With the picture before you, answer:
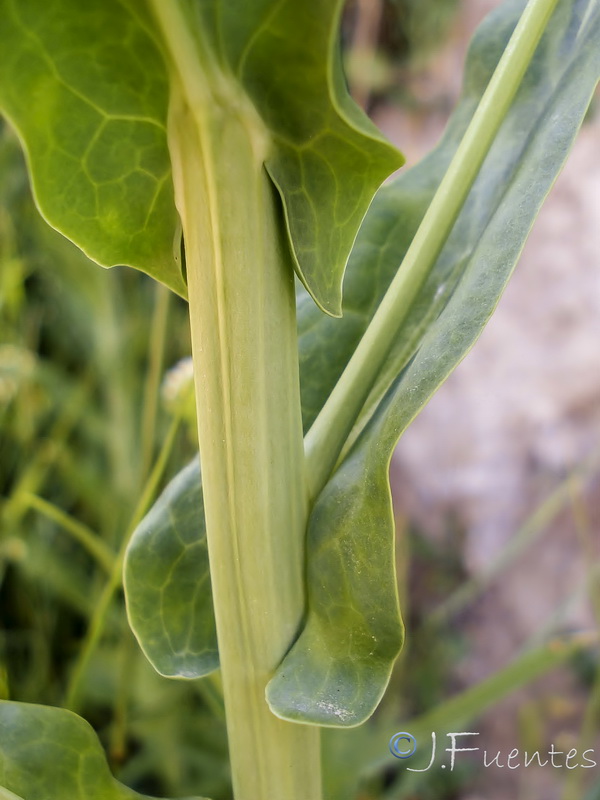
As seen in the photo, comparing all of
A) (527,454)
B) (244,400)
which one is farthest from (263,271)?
(527,454)

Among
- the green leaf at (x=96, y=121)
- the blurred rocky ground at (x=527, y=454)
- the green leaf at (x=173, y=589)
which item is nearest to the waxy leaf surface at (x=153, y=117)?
the green leaf at (x=96, y=121)

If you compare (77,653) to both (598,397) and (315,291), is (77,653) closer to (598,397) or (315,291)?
(315,291)

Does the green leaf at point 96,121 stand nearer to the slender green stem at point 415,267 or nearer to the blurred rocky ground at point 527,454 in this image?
the slender green stem at point 415,267

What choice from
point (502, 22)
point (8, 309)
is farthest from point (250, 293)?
point (8, 309)

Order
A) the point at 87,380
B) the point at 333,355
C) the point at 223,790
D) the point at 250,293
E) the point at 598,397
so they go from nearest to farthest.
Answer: the point at 250,293, the point at 333,355, the point at 223,790, the point at 87,380, the point at 598,397

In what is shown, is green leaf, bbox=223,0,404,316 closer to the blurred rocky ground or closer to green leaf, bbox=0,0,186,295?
green leaf, bbox=0,0,186,295

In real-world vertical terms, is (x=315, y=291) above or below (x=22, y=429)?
above

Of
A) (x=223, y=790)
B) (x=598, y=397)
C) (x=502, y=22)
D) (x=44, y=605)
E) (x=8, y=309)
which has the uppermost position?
(x=502, y=22)

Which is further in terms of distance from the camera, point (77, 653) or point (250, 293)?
point (77, 653)
